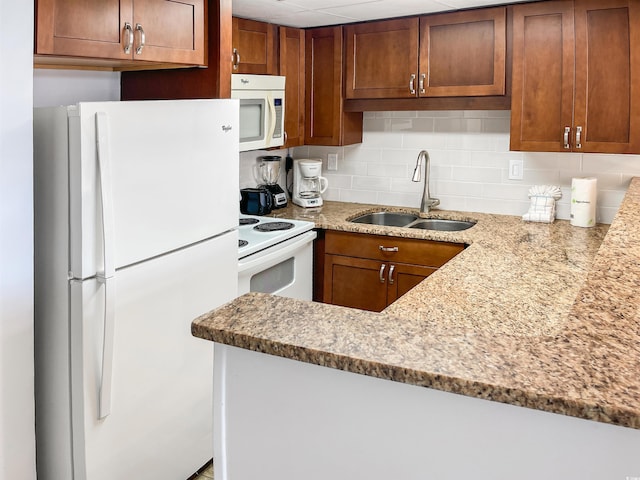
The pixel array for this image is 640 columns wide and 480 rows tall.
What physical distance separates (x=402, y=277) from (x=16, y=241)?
2069 millimetres

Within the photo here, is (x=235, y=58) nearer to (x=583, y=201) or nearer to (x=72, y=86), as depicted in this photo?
(x=72, y=86)

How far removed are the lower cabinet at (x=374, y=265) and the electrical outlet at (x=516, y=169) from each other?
0.75 meters

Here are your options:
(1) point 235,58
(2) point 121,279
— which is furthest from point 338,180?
(2) point 121,279

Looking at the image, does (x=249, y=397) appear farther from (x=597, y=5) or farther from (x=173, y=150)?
(x=597, y=5)

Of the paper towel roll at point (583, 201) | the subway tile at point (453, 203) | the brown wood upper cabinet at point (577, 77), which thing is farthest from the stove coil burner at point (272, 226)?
the paper towel roll at point (583, 201)

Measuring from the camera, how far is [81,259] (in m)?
1.89

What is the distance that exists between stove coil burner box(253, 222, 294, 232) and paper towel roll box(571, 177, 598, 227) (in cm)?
151

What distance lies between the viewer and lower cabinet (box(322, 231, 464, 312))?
3.29 m

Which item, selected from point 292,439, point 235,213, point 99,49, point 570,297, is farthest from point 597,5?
point 292,439

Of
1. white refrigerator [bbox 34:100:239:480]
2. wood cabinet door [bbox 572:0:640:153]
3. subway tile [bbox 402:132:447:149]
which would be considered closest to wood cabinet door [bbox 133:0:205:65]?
white refrigerator [bbox 34:100:239:480]

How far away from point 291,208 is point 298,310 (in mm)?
2778

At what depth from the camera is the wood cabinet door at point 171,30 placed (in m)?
2.21

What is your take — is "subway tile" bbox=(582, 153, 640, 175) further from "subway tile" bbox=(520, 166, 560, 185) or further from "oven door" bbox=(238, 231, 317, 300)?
"oven door" bbox=(238, 231, 317, 300)

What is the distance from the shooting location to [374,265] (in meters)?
3.46
